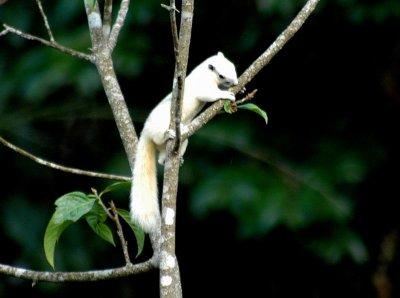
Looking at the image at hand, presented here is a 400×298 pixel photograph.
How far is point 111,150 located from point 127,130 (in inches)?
122

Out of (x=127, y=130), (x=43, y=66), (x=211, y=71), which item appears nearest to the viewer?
(x=127, y=130)

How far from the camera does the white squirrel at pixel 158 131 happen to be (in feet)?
7.97

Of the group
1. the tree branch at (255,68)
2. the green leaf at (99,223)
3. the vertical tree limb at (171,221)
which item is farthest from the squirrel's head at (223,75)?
the vertical tree limb at (171,221)

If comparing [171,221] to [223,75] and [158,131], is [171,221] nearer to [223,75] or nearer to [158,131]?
[158,131]

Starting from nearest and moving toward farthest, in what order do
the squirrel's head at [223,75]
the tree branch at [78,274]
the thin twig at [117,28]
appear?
1. the tree branch at [78,274]
2. the thin twig at [117,28]
3. the squirrel's head at [223,75]

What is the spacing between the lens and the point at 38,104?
5.36 m

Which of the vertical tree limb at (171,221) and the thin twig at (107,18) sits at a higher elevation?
the thin twig at (107,18)

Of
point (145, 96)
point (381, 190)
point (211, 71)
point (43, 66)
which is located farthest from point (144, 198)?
point (381, 190)

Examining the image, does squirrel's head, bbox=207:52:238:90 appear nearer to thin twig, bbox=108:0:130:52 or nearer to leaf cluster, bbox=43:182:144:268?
thin twig, bbox=108:0:130:52

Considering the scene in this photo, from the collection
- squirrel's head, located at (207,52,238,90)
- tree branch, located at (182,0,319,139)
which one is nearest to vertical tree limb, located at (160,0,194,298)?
tree branch, located at (182,0,319,139)

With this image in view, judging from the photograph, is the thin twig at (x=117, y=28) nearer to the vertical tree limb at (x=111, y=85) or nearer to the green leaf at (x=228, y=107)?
the vertical tree limb at (x=111, y=85)

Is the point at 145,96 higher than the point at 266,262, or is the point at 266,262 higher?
the point at 145,96

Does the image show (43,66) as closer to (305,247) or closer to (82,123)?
(82,123)

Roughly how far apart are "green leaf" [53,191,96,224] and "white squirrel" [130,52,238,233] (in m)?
0.15
